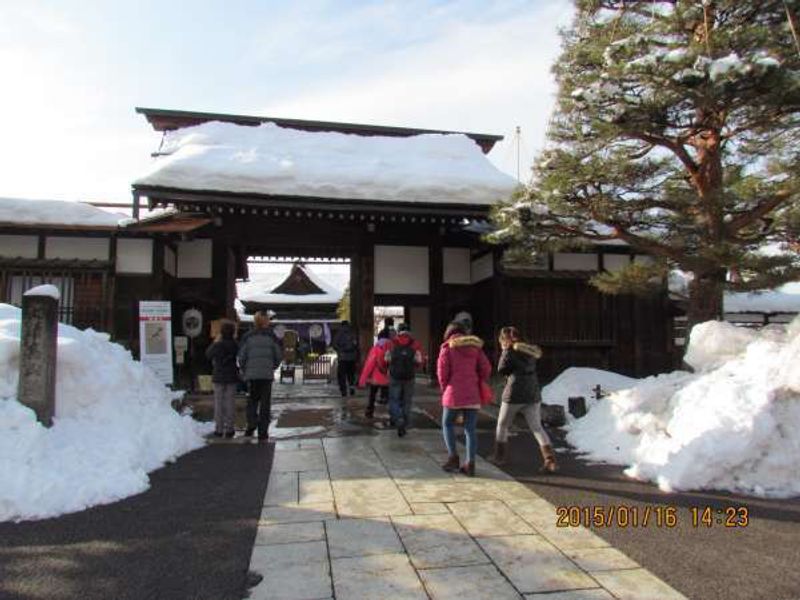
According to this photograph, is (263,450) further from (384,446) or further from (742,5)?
(742,5)

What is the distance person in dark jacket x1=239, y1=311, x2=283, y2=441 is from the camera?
7648 mm

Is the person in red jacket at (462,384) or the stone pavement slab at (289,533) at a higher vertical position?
the person in red jacket at (462,384)

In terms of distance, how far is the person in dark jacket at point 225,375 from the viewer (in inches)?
307

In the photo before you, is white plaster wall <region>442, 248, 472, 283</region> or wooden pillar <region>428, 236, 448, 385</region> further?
white plaster wall <region>442, 248, 472, 283</region>

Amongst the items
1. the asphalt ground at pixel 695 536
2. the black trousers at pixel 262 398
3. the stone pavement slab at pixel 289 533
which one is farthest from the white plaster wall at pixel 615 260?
the stone pavement slab at pixel 289 533

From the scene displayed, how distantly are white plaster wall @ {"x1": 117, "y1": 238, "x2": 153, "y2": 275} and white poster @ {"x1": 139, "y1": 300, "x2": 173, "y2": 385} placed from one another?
1902 millimetres

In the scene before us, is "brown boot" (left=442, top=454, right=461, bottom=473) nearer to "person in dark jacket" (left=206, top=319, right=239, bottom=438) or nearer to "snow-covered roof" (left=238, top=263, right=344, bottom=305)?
"person in dark jacket" (left=206, top=319, right=239, bottom=438)

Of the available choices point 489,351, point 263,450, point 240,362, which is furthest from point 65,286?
point 489,351

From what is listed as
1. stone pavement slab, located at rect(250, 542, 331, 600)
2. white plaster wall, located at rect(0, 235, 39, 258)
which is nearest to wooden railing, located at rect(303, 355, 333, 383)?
white plaster wall, located at rect(0, 235, 39, 258)

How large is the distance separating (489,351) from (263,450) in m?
6.65

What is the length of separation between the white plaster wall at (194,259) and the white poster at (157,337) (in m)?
2.47

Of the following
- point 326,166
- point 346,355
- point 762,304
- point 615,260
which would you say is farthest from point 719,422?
point 762,304

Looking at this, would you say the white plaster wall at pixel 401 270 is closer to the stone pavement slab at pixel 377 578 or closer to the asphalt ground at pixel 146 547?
the asphalt ground at pixel 146 547
